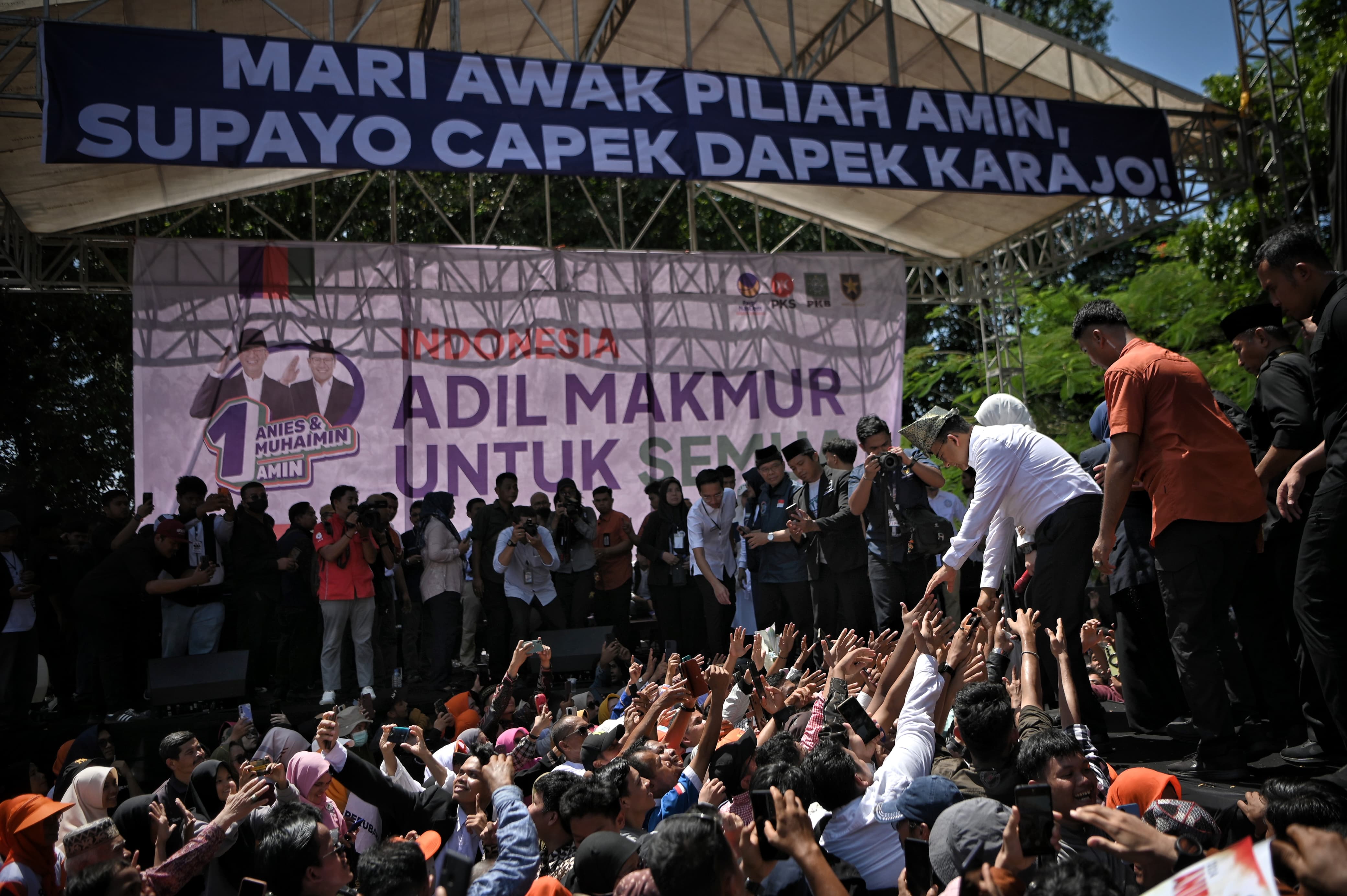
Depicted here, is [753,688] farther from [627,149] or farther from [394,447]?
[394,447]

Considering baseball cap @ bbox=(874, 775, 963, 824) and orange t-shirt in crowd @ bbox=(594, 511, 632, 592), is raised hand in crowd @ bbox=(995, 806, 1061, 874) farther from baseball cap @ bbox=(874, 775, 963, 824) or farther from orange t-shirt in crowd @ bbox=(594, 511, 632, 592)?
orange t-shirt in crowd @ bbox=(594, 511, 632, 592)

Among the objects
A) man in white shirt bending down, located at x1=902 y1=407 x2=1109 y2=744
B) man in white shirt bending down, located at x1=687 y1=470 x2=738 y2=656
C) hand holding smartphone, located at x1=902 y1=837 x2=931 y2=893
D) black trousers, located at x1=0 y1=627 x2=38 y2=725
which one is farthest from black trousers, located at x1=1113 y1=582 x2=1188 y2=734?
black trousers, located at x1=0 y1=627 x2=38 y2=725

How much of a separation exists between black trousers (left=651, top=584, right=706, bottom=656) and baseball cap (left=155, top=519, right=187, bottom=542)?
3469mm

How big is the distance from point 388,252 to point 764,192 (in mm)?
4184

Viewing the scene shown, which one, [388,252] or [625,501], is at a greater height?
[388,252]

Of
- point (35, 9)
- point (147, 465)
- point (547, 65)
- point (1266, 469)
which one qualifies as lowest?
point (1266, 469)

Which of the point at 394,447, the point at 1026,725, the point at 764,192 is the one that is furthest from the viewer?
the point at 764,192

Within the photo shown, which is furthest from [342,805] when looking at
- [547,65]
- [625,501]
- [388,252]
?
[388,252]

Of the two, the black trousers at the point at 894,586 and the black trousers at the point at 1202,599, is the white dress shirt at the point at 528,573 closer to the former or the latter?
the black trousers at the point at 894,586

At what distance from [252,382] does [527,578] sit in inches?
143

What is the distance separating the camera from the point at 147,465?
29.8 feet

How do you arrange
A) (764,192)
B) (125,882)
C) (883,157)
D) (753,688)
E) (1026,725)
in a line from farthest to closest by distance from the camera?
(764,192) < (883,157) < (753,688) < (1026,725) < (125,882)

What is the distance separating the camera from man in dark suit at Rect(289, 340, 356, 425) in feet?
31.7

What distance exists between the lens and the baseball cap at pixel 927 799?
2486 millimetres
